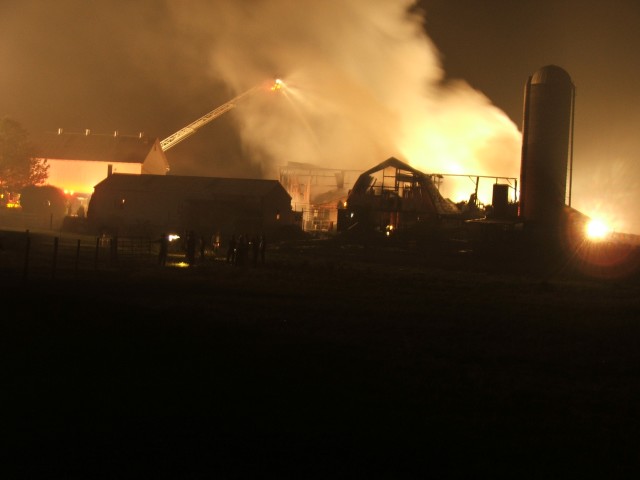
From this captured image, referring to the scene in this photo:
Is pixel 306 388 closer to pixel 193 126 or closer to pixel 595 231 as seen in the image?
pixel 595 231

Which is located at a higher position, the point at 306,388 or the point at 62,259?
the point at 62,259

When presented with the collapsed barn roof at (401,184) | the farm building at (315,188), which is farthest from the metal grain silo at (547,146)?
the farm building at (315,188)

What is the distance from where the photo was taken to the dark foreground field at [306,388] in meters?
6.82

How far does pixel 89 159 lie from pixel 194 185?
3170 centimetres

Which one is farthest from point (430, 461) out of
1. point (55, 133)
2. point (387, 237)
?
point (55, 133)

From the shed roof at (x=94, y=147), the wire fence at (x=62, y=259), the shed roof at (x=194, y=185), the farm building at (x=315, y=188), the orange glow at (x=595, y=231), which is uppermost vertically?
the shed roof at (x=94, y=147)

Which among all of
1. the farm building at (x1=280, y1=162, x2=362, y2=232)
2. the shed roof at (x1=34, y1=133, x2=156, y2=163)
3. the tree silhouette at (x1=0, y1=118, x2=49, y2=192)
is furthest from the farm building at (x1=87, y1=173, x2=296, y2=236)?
the shed roof at (x1=34, y1=133, x2=156, y2=163)

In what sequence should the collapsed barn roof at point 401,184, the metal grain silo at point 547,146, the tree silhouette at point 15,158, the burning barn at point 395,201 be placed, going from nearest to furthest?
the metal grain silo at point 547,146 < the burning barn at point 395,201 < the collapsed barn roof at point 401,184 < the tree silhouette at point 15,158

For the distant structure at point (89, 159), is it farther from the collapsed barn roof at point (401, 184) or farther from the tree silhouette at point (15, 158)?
the collapsed barn roof at point (401, 184)

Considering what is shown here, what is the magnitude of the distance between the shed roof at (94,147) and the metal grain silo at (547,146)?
54.7m

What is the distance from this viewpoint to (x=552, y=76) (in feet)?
154

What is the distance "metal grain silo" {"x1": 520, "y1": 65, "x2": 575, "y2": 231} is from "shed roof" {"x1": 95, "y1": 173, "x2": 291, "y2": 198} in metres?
23.5

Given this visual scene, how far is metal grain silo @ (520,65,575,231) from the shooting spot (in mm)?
46594

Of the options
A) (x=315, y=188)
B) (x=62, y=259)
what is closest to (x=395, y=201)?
(x=315, y=188)
